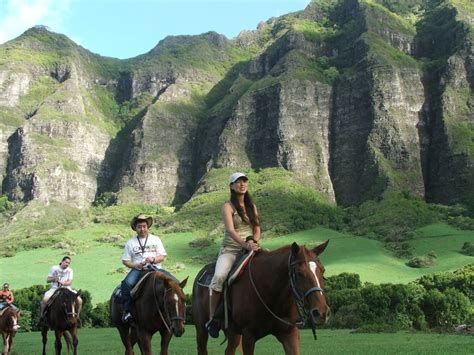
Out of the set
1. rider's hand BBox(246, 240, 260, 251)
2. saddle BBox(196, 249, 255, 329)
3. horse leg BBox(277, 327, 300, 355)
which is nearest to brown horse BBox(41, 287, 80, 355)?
saddle BBox(196, 249, 255, 329)

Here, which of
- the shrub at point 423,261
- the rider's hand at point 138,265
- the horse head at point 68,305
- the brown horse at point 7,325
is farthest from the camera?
the shrub at point 423,261

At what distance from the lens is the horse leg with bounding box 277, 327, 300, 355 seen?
37.1ft

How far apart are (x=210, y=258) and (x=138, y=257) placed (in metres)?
A: 102

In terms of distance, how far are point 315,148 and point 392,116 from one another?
26.3 meters

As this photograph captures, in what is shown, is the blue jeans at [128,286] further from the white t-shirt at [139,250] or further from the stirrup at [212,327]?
the stirrup at [212,327]

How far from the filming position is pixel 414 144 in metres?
179

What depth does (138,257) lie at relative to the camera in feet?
52.6

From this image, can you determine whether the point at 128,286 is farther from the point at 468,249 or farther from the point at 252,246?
the point at 468,249

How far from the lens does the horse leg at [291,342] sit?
445 inches

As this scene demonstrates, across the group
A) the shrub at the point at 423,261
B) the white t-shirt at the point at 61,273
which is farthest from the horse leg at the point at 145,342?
the shrub at the point at 423,261

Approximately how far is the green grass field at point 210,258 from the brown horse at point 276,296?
259ft

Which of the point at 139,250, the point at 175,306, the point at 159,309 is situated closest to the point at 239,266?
the point at 175,306

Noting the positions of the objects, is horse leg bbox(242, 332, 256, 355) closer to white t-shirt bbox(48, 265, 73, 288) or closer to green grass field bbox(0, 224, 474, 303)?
white t-shirt bbox(48, 265, 73, 288)

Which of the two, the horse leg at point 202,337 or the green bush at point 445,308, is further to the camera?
the green bush at point 445,308
